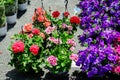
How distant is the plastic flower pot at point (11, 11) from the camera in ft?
33.4

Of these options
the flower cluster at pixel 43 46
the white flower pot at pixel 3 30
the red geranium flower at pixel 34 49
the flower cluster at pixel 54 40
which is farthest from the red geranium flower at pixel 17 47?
the white flower pot at pixel 3 30

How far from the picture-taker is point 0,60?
884 centimetres

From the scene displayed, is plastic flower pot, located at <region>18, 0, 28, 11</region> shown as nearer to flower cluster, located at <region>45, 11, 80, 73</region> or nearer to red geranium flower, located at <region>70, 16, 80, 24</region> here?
flower cluster, located at <region>45, 11, 80, 73</region>

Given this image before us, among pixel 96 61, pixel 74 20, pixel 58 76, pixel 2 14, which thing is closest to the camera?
pixel 96 61

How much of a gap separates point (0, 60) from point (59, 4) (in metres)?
4.10

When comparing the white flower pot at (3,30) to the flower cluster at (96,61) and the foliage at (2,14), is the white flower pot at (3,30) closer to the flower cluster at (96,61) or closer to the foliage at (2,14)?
the foliage at (2,14)

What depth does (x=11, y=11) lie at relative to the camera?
10359 millimetres

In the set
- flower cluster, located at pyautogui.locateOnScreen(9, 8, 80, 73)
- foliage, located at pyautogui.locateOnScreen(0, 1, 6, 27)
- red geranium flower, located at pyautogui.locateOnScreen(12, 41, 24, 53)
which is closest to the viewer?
red geranium flower, located at pyautogui.locateOnScreen(12, 41, 24, 53)

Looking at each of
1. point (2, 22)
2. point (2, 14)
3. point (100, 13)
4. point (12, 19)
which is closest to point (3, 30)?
point (2, 22)

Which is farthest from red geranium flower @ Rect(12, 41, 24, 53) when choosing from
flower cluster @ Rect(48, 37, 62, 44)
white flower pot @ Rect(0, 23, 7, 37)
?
white flower pot @ Rect(0, 23, 7, 37)

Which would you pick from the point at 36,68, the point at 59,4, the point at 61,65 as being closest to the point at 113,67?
the point at 61,65

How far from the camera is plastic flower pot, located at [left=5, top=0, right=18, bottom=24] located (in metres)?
10.2

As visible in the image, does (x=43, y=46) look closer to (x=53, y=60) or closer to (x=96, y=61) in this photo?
(x=53, y=60)

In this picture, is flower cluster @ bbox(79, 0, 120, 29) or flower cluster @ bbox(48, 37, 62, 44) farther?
flower cluster @ bbox(79, 0, 120, 29)
